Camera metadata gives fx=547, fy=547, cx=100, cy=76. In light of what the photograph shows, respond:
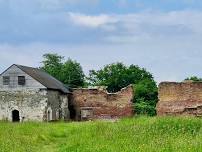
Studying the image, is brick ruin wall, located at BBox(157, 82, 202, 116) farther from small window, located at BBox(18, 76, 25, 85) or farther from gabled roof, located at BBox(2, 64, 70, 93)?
small window, located at BBox(18, 76, 25, 85)

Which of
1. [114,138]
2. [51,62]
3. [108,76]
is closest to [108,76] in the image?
[108,76]

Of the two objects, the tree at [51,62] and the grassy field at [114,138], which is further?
the tree at [51,62]

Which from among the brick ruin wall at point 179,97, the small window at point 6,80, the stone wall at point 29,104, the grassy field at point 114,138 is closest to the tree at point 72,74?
the stone wall at point 29,104

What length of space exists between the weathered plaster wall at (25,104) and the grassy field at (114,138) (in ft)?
52.4

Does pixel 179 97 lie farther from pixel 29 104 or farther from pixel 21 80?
pixel 21 80

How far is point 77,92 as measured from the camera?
44031 millimetres

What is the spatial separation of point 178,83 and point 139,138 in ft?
72.9

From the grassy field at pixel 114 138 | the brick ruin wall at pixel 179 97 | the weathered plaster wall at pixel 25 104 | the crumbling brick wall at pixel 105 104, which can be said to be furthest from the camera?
the crumbling brick wall at pixel 105 104

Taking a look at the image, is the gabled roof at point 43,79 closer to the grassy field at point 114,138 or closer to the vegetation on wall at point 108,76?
the vegetation on wall at point 108,76

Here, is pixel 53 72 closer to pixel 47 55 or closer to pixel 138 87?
pixel 47 55

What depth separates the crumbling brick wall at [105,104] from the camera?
42625 mm

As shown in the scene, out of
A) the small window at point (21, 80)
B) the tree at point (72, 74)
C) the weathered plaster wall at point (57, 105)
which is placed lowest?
the weathered plaster wall at point (57, 105)

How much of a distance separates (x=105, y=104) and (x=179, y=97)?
6.74 m

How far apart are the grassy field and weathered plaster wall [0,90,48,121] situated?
628 inches
